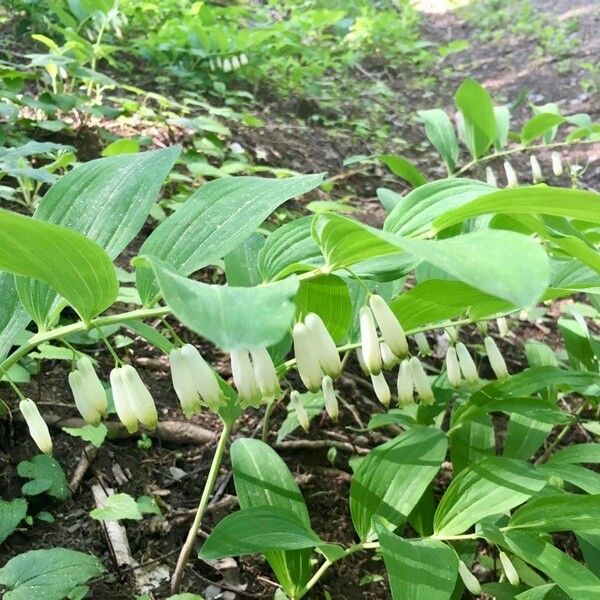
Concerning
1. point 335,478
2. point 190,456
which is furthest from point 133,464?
point 335,478

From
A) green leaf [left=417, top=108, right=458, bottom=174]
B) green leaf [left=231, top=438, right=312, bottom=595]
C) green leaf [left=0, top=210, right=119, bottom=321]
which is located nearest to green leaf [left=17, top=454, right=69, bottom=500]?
green leaf [left=231, top=438, right=312, bottom=595]

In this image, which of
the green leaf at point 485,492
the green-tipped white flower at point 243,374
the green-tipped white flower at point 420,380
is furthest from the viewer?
the green-tipped white flower at point 420,380

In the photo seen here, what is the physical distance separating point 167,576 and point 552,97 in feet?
29.7

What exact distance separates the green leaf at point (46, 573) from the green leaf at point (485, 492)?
959mm

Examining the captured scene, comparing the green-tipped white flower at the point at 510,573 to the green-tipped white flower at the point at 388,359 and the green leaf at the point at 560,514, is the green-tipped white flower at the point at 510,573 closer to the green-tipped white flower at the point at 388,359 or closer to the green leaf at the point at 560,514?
the green leaf at the point at 560,514

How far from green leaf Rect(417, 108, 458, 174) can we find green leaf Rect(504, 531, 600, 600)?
170cm

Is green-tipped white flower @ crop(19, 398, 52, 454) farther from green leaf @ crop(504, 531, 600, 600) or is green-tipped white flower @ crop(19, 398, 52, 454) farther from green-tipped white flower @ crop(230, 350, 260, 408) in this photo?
green leaf @ crop(504, 531, 600, 600)

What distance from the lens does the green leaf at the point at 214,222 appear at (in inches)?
50.2

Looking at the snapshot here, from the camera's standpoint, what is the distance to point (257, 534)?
1.63m

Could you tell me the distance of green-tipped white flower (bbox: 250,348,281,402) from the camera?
1.23 m

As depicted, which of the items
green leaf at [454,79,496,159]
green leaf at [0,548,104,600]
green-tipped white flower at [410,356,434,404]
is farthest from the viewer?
green leaf at [454,79,496,159]

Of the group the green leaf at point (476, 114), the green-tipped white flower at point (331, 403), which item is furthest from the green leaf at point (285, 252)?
the green leaf at point (476, 114)

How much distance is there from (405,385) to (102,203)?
93 cm

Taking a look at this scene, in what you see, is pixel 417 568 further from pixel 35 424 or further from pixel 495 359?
pixel 35 424
